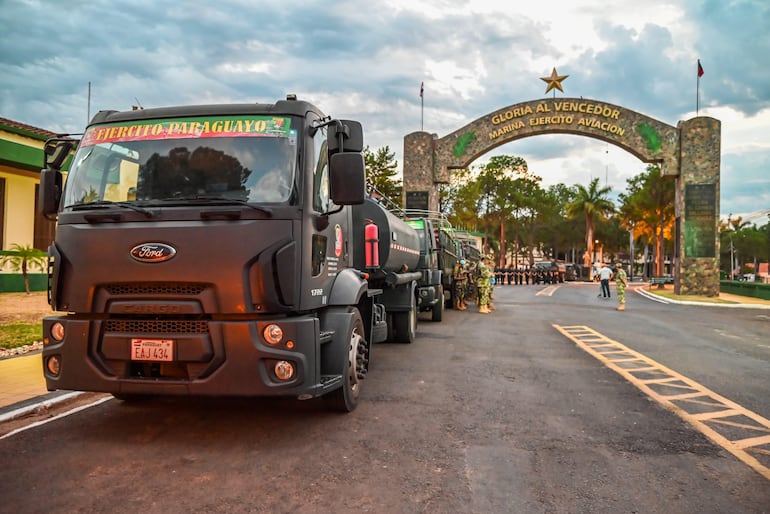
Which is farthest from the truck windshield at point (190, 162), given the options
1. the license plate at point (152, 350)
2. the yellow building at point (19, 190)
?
the yellow building at point (19, 190)

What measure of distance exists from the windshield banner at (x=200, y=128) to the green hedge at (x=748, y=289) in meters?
28.0

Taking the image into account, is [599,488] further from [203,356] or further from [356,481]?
[203,356]

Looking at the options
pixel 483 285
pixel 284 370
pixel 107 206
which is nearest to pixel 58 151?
pixel 107 206

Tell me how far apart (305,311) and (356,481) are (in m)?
1.52

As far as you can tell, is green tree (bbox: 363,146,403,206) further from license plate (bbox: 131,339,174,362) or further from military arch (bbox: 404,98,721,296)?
license plate (bbox: 131,339,174,362)

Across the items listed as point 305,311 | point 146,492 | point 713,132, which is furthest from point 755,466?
point 713,132

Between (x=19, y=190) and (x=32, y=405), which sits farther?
(x=19, y=190)

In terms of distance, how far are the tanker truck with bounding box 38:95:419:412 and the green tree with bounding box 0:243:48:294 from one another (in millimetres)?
12689

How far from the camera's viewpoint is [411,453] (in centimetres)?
452

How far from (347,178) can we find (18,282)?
1618 cm

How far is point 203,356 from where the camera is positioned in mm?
4383

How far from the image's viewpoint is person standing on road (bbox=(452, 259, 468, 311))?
18.4 m

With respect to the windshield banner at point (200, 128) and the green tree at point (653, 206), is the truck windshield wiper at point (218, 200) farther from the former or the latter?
the green tree at point (653, 206)

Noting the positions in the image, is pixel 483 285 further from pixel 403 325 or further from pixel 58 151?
pixel 58 151
